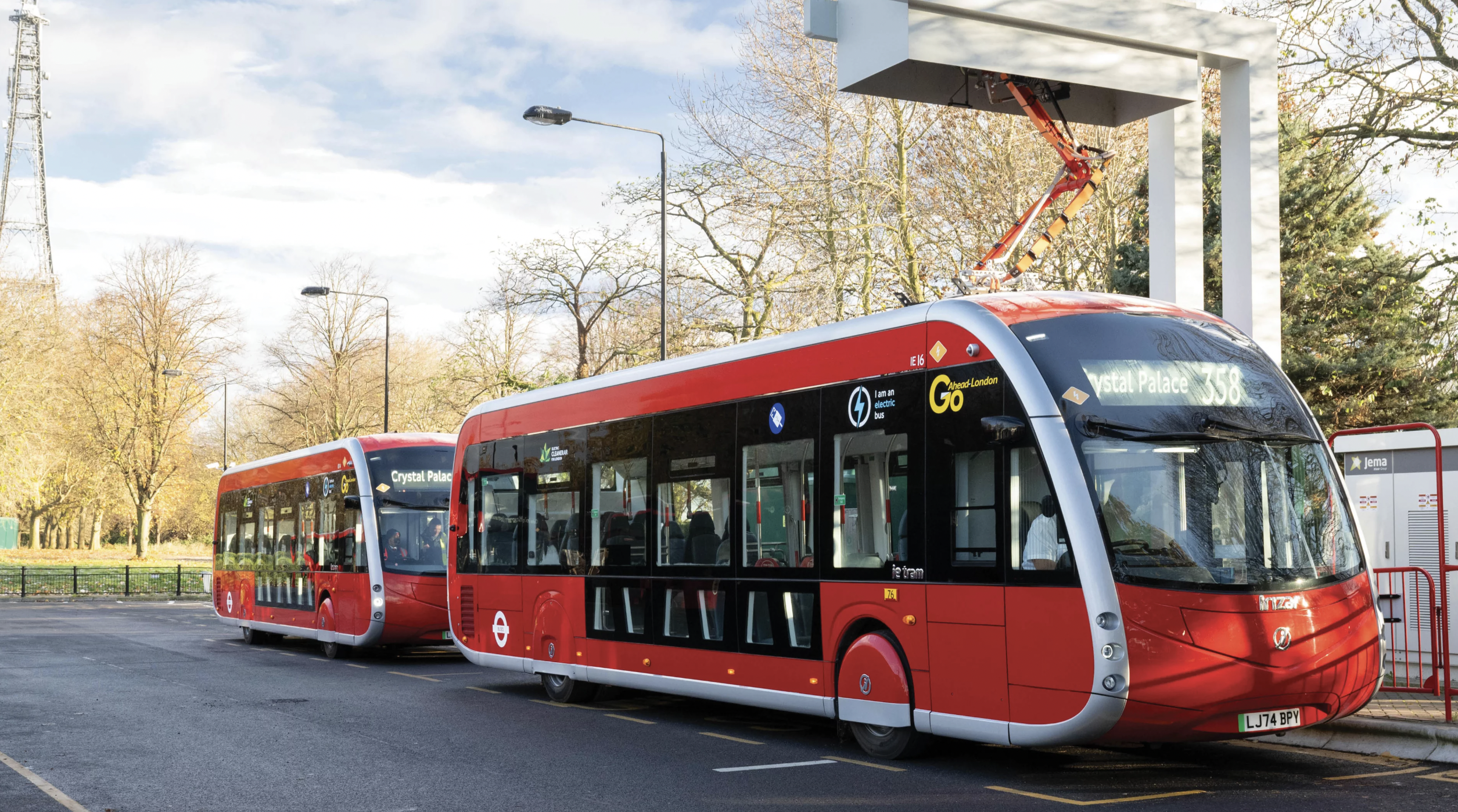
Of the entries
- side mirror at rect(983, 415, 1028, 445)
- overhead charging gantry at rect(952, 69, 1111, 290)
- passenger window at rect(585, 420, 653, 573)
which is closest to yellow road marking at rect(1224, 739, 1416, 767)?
side mirror at rect(983, 415, 1028, 445)

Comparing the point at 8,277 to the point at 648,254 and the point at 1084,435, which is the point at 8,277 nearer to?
the point at 648,254

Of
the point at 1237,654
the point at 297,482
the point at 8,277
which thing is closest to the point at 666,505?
the point at 1237,654

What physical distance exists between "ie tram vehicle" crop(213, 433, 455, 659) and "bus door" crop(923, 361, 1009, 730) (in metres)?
11.0

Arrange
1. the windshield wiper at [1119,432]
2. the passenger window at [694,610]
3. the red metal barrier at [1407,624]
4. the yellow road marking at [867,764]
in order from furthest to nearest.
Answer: the red metal barrier at [1407,624] < the passenger window at [694,610] < the yellow road marking at [867,764] < the windshield wiper at [1119,432]

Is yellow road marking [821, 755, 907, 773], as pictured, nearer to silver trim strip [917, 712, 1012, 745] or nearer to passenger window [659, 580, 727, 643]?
silver trim strip [917, 712, 1012, 745]

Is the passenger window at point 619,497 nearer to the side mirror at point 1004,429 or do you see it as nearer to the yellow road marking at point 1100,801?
the side mirror at point 1004,429

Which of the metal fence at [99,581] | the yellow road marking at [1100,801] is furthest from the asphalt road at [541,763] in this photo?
the metal fence at [99,581]

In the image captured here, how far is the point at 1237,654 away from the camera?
8.22m

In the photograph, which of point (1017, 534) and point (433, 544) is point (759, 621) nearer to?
point (1017, 534)

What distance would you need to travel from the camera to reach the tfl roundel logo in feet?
33.9

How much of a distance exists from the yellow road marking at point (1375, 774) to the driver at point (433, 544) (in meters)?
13.9

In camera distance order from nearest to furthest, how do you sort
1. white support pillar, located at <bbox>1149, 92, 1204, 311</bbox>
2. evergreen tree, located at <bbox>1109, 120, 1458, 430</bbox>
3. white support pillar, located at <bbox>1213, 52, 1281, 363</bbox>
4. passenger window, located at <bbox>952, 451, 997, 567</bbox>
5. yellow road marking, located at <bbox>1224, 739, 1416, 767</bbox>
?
passenger window, located at <bbox>952, 451, 997, 567</bbox>
yellow road marking, located at <bbox>1224, 739, 1416, 767</bbox>
white support pillar, located at <bbox>1213, 52, 1281, 363</bbox>
white support pillar, located at <bbox>1149, 92, 1204, 311</bbox>
evergreen tree, located at <bbox>1109, 120, 1458, 430</bbox>

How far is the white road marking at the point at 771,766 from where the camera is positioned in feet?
32.0

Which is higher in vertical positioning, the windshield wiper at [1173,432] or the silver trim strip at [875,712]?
the windshield wiper at [1173,432]
